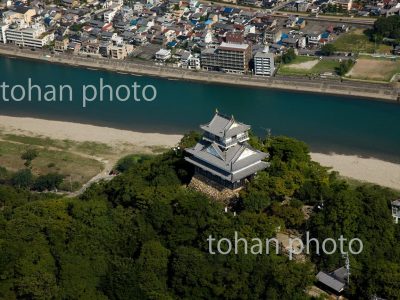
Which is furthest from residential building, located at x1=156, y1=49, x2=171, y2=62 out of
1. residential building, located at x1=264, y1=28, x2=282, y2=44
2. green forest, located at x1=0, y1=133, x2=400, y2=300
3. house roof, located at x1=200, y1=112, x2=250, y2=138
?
house roof, located at x1=200, y1=112, x2=250, y2=138

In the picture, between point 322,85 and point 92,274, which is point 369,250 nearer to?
point 92,274

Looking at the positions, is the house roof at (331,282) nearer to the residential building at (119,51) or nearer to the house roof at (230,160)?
the house roof at (230,160)

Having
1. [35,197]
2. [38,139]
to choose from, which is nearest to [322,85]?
[38,139]

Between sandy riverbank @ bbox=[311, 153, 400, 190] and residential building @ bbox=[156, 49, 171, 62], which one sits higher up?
residential building @ bbox=[156, 49, 171, 62]

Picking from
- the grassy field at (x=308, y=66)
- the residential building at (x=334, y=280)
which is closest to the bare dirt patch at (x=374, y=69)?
the grassy field at (x=308, y=66)

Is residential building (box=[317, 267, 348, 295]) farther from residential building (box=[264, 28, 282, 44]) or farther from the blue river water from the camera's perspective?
residential building (box=[264, 28, 282, 44])

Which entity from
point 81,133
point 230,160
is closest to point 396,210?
point 230,160
